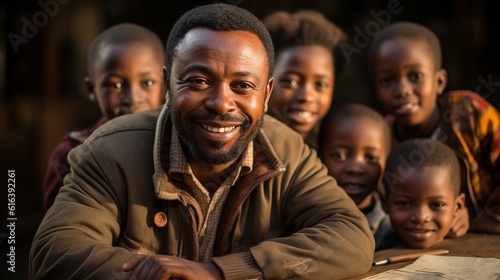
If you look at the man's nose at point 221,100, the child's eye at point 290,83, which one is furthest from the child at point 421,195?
the man's nose at point 221,100

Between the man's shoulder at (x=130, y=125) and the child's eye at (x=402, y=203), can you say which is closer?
the man's shoulder at (x=130, y=125)

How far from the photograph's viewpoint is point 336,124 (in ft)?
12.3

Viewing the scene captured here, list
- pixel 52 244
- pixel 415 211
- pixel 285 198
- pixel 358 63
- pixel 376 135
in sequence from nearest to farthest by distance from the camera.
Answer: pixel 52 244, pixel 285 198, pixel 415 211, pixel 376 135, pixel 358 63

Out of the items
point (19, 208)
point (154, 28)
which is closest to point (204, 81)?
point (154, 28)

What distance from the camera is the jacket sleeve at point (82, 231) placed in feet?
7.24

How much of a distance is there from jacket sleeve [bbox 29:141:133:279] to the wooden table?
105cm

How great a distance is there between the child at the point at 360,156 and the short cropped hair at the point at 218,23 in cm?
110

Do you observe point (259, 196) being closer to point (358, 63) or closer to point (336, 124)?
point (336, 124)

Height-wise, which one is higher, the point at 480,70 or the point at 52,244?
the point at 480,70

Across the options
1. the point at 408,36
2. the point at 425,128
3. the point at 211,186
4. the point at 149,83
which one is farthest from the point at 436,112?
the point at 211,186

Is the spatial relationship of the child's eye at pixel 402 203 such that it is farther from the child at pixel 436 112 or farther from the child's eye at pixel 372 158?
the child at pixel 436 112

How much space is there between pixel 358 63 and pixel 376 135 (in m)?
2.61

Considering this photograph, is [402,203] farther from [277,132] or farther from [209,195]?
[209,195]

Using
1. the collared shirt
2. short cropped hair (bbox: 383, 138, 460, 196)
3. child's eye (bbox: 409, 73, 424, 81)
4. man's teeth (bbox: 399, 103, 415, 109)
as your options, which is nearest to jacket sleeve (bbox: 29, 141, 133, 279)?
the collared shirt
